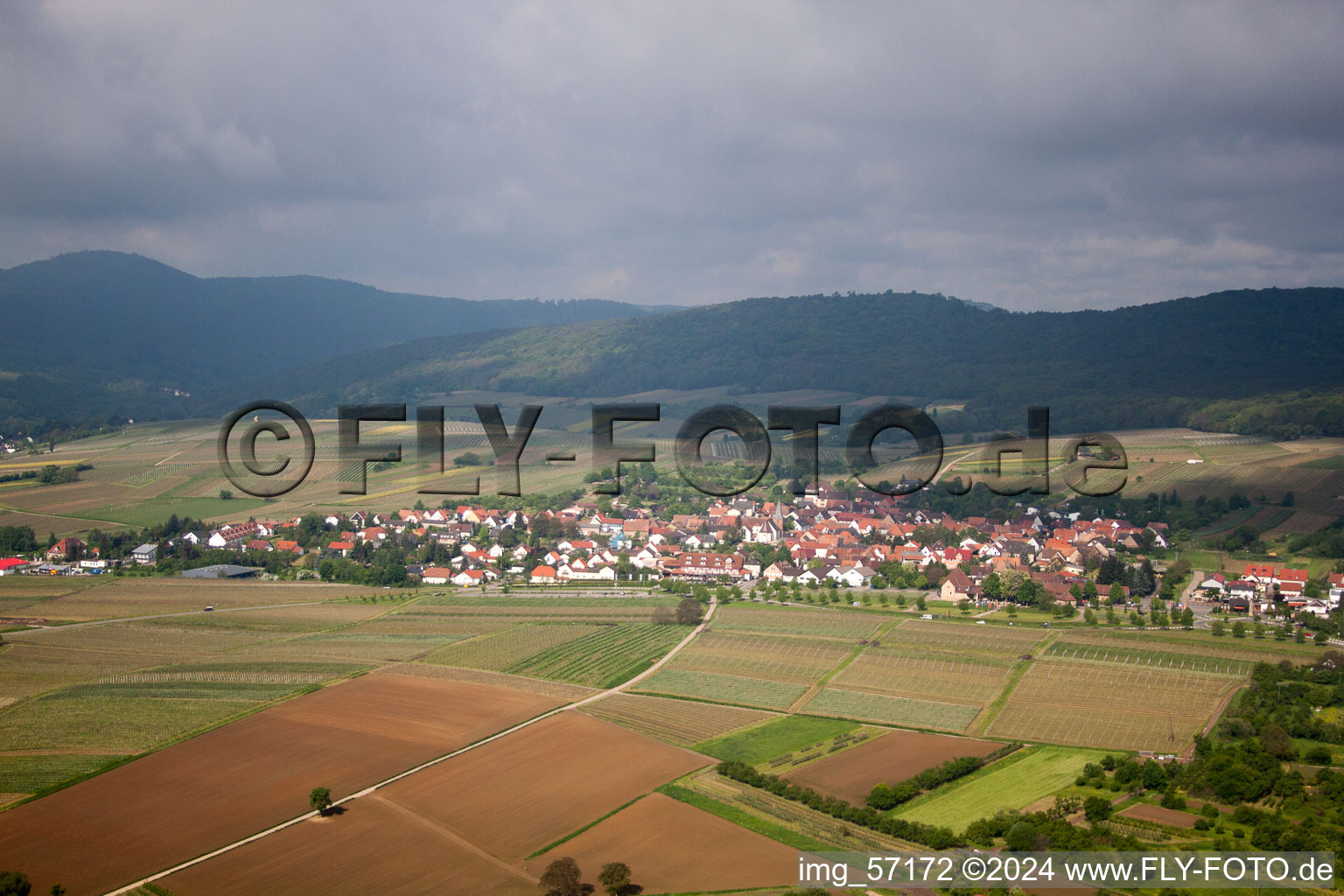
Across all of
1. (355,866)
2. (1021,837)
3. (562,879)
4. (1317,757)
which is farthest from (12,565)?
(1317,757)

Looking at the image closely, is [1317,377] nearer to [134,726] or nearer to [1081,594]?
[1081,594]

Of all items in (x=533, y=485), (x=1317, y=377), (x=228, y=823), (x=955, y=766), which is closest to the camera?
(x=228, y=823)

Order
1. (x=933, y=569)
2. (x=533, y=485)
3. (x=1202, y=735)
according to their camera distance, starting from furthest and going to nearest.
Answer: (x=533, y=485)
(x=933, y=569)
(x=1202, y=735)

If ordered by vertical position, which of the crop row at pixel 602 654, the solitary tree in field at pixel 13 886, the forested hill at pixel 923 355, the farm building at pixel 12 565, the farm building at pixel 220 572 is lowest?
the solitary tree in field at pixel 13 886

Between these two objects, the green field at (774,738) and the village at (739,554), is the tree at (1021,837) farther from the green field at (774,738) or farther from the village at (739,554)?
the village at (739,554)

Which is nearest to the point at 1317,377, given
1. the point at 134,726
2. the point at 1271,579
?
the point at 1271,579

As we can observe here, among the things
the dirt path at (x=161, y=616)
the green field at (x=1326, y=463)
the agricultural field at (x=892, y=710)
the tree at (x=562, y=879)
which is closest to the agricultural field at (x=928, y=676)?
the agricultural field at (x=892, y=710)
